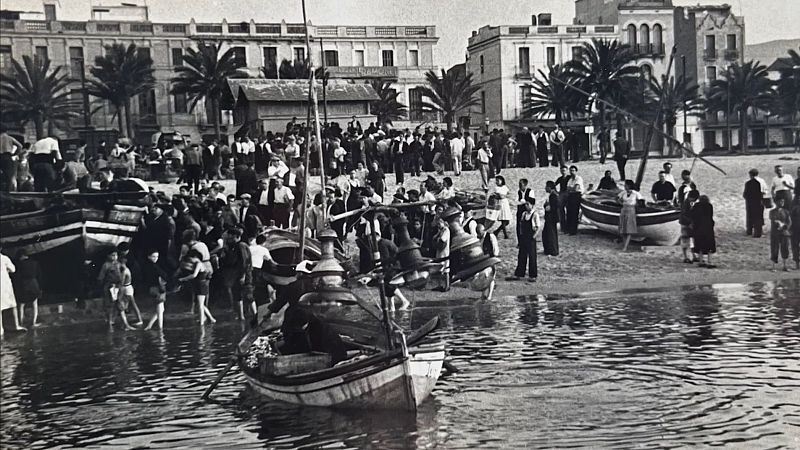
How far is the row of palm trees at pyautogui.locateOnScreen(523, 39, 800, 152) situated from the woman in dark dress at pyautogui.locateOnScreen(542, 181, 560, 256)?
1020 millimetres

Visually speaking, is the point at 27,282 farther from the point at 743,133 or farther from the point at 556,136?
the point at 743,133

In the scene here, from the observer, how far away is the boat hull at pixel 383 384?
22.5 feet

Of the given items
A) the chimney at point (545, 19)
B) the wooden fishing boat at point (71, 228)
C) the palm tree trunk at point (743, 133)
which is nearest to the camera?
the wooden fishing boat at point (71, 228)

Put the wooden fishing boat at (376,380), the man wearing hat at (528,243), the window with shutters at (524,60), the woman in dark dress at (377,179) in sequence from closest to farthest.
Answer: the wooden fishing boat at (376,380) → the window with shutters at (524,60) → the woman in dark dress at (377,179) → the man wearing hat at (528,243)

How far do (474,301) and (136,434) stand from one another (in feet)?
14.4

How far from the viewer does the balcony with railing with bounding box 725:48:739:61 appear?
34.7 feet

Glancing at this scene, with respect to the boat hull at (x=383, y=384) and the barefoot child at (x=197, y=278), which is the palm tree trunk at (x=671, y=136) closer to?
the boat hull at (x=383, y=384)

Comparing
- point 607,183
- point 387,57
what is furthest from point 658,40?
point 387,57

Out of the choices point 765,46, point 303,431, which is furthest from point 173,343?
point 765,46

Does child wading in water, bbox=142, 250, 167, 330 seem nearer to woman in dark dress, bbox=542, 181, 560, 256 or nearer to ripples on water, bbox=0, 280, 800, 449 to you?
ripples on water, bbox=0, 280, 800, 449

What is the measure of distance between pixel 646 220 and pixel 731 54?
2054 mm

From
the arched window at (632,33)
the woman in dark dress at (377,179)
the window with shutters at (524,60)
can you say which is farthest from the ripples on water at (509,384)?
the arched window at (632,33)

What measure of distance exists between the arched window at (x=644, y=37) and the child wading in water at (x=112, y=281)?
19.3 ft

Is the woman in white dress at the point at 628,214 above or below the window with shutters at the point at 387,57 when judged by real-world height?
below
